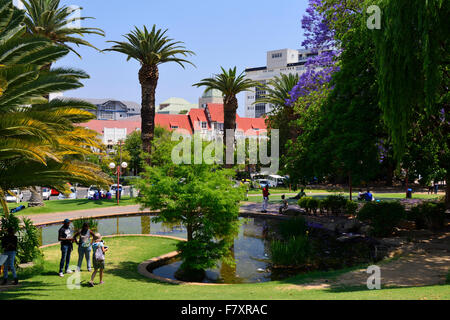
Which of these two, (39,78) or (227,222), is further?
(227,222)

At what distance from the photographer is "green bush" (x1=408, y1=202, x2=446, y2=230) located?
18.9 metres

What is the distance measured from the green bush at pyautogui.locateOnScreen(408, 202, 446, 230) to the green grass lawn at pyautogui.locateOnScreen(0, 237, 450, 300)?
9.42 m

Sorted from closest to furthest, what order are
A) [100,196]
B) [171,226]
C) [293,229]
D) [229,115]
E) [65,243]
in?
[65,243] < [171,226] < [293,229] < [100,196] < [229,115]

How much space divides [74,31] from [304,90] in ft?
51.2

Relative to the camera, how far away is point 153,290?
9.92 meters

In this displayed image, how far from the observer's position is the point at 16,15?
10.1 meters

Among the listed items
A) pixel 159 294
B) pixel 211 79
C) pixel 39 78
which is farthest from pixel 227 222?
pixel 211 79

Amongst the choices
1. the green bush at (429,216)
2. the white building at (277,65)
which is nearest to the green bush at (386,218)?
the green bush at (429,216)

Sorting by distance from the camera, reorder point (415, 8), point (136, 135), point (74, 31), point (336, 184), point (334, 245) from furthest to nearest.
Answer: point (136, 135), point (336, 184), point (74, 31), point (334, 245), point (415, 8)

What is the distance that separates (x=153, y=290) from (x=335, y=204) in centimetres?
1719

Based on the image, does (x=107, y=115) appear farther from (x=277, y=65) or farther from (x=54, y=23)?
(x=54, y=23)

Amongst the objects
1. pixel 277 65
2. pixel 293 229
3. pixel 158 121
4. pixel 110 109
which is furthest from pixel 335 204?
pixel 110 109

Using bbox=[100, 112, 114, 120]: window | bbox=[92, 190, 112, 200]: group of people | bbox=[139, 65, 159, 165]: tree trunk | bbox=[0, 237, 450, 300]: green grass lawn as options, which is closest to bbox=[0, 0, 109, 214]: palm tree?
bbox=[0, 237, 450, 300]: green grass lawn

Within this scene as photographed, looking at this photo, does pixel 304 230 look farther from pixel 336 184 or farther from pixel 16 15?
pixel 336 184
